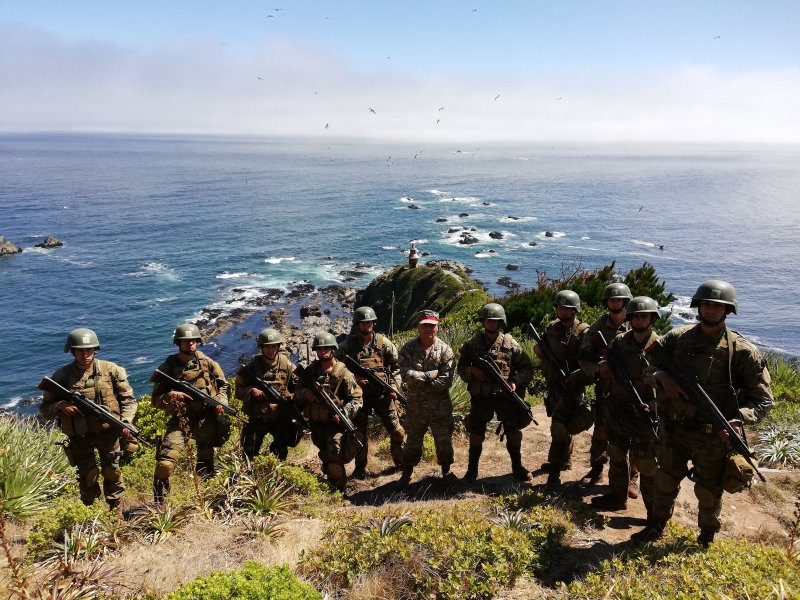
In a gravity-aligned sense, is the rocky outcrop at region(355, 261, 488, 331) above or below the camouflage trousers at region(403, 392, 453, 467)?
below

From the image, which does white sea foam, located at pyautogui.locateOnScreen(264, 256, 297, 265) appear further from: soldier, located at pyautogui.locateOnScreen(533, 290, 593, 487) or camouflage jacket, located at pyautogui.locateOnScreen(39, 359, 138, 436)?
soldier, located at pyautogui.locateOnScreen(533, 290, 593, 487)

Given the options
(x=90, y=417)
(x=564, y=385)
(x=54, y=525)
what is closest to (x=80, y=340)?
(x=90, y=417)

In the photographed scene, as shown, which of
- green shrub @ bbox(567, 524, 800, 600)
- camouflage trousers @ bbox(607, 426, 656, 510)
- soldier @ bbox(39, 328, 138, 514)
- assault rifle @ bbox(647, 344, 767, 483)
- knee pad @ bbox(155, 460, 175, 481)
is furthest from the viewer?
knee pad @ bbox(155, 460, 175, 481)

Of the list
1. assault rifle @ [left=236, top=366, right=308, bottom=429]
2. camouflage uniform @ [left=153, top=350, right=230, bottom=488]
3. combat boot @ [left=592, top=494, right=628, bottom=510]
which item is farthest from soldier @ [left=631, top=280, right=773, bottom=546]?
camouflage uniform @ [left=153, top=350, right=230, bottom=488]

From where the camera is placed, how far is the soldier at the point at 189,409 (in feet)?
21.6

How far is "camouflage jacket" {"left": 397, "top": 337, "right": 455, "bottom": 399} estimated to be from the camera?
6867 millimetres

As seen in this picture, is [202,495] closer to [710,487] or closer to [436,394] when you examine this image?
[436,394]

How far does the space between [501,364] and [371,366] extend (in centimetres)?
190

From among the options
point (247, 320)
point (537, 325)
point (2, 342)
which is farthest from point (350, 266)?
point (537, 325)

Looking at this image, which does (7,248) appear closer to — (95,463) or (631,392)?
(95,463)

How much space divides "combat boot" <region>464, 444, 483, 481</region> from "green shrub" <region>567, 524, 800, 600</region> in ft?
8.68

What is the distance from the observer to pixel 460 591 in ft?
14.7

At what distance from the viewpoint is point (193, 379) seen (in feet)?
22.5

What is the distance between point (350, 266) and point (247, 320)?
14278 millimetres
